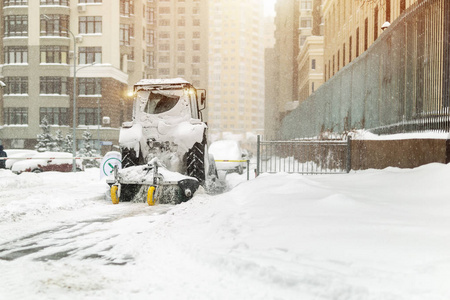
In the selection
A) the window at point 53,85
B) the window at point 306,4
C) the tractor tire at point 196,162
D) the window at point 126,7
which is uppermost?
the window at point 306,4

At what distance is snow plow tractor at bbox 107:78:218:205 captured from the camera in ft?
33.8

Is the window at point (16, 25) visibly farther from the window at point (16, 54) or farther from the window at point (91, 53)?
the window at point (91, 53)

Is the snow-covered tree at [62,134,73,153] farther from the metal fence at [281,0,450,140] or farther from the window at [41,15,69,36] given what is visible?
the metal fence at [281,0,450,140]

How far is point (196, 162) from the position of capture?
11.2m

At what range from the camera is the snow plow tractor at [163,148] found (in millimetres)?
10305

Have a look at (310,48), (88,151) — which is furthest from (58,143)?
(310,48)

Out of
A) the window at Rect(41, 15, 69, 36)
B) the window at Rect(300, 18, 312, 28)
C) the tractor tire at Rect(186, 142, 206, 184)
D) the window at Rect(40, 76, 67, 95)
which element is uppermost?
the window at Rect(300, 18, 312, 28)

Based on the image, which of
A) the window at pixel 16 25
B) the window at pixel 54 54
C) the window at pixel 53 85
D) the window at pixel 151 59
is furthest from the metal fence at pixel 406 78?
the window at pixel 151 59

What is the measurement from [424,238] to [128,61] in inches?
2282

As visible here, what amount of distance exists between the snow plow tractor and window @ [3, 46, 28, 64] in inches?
1803

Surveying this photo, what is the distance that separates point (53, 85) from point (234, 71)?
5177 inches

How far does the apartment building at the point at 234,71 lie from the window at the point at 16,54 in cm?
11965

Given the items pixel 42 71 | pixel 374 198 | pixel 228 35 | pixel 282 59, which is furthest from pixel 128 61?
pixel 228 35

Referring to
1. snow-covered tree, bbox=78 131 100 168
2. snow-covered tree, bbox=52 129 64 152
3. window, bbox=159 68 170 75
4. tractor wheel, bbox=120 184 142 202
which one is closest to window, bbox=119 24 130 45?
snow-covered tree, bbox=78 131 100 168
